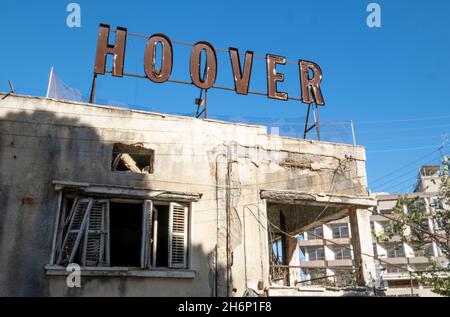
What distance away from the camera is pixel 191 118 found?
1288 cm

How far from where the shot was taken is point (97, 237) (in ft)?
36.3

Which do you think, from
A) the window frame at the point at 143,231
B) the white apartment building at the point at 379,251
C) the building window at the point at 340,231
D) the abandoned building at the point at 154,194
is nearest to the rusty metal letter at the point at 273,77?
the abandoned building at the point at 154,194

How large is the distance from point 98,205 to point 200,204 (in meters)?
2.73

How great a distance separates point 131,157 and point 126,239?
3.50 m

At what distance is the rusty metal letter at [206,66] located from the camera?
14.3 metres

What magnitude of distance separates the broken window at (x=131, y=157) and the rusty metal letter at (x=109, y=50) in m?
2.66

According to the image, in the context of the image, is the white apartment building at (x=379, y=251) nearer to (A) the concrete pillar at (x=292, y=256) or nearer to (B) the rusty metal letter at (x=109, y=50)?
(A) the concrete pillar at (x=292, y=256)

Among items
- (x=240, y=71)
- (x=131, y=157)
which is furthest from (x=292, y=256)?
(x=131, y=157)

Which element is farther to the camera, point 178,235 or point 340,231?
point 340,231

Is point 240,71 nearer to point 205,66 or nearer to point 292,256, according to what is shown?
point 205,66

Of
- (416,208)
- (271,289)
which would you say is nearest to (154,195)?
(271,289)

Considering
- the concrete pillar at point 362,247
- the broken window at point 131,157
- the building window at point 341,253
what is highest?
the building window at point 341,253

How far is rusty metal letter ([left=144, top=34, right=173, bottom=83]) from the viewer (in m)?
13.8

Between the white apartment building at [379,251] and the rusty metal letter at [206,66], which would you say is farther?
the white apartment building at [379,251]
